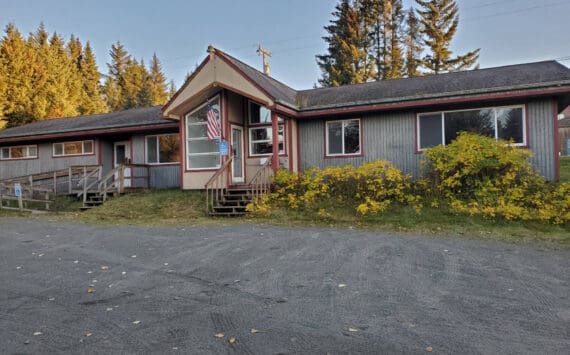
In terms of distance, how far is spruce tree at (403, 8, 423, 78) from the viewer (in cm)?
3253

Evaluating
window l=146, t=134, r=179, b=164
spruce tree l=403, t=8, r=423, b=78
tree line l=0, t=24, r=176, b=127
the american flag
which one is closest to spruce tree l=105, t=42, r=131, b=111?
tree line l=0, t=24, r=176, b=127

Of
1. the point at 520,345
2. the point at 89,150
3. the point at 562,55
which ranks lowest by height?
the point at 520,345

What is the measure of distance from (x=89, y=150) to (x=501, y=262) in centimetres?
1716

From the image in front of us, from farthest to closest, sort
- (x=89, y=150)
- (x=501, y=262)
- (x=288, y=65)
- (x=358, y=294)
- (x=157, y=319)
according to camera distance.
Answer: (x=288, y=65) → (x=89, y=150) → (x=501, y=262) → (x=358, y=294) → (x=157, y=319)

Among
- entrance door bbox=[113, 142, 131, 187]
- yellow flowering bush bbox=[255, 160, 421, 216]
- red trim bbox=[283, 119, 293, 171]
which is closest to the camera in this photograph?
yellow flowering bush bbox=[255, 160, 421, 216]

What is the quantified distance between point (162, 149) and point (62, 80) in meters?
28.8

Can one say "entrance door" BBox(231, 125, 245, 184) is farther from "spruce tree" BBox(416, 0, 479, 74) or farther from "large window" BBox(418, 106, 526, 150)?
"spruce tree" BBox(416, 0, 479, 74)

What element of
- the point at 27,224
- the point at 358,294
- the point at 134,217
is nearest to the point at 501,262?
the point at 358,294

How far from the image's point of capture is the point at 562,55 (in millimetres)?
21594

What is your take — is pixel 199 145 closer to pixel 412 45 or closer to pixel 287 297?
pixel 287 297

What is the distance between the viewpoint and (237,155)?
14102mm

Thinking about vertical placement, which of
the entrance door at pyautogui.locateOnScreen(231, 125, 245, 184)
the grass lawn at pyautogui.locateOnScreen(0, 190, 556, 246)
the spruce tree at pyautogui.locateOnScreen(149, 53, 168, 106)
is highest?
the spruce tree at pyautogui.locateOnScreen(149, 53, 168, 106)

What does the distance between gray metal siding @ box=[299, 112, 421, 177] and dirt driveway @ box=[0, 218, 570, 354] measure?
606 centimetres

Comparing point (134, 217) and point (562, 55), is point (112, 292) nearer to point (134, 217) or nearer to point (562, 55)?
point (134, 217)
